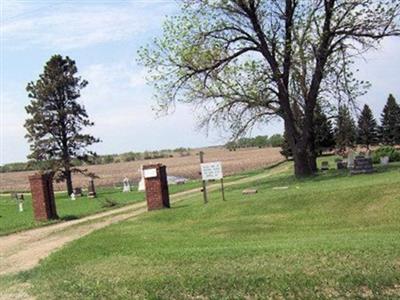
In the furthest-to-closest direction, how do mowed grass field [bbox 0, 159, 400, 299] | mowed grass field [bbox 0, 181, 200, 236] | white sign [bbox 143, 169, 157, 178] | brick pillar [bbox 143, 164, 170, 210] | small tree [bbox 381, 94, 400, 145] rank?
small tree [bbox 381, 94, 400, 145] → mowed grass field [bbox 0, 181, 200, 236] → brick pillar [bbox 143, 164, 170, 210] → white sign [bbox 143, 169, 157, 178] → mowed grass field [bbox 0, 159, 400, 299]

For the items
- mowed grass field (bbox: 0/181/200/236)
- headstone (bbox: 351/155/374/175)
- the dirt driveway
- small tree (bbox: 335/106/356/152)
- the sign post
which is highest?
small tree (bbox: 335/106/356/152)

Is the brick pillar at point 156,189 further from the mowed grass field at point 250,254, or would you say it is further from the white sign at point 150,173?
the mowed grass field at point 250,254

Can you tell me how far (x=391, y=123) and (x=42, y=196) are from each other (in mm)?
58618

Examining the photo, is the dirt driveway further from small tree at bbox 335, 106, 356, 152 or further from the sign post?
small tree at bbox 335, 106, 356, 152

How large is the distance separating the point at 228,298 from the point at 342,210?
7.37 metres

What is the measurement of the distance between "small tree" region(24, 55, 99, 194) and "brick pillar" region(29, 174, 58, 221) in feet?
91.1

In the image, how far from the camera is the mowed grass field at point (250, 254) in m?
8.30

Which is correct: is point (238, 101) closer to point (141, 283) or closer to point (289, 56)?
point (289, 56)

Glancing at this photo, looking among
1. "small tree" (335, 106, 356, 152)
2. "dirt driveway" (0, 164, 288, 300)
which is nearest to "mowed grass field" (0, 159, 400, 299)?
"dirt driveway" (0, 164, 288, 300)

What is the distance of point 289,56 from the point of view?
2752 centimetres

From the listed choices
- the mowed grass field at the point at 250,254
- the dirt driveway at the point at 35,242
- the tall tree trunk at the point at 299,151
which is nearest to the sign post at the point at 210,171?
the mowed grass field at the point at 250,254

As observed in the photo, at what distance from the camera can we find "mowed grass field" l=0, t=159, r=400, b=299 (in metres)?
8.30

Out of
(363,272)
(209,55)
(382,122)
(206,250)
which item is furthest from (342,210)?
(382,122)

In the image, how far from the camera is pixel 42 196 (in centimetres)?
2203
